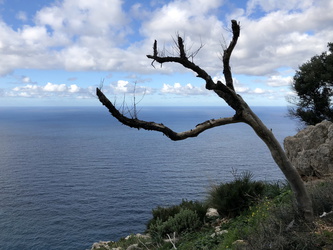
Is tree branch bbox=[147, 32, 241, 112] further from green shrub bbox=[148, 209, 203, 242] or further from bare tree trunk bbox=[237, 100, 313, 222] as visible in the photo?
green shrub bbox=[148, 209, 203, 242]

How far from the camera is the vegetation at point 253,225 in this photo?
621 cm

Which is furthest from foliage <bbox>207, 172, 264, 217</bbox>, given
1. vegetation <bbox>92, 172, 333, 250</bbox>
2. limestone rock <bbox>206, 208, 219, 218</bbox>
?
limestone rock <bbox>206, 208, 219, 218</bbox>

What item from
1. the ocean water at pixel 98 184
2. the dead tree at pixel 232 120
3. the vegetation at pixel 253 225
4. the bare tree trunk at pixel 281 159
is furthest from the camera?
the ocean water at pixel 98 184

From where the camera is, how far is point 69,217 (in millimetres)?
34375

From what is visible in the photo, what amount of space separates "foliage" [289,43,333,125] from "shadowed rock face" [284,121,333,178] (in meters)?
9.65

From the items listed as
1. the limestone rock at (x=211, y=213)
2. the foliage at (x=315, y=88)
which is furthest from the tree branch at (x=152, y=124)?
the foliage at (x=315, y=88)

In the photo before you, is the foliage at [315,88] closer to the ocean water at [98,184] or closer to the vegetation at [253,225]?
the ocean water at [98,184]

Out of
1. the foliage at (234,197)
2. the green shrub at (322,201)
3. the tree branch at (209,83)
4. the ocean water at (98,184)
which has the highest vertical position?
the tree branch at (209,83)

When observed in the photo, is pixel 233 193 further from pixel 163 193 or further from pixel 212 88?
pixel 163 193

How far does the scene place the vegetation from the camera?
20.4 ft

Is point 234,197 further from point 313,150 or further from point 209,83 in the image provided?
point 209,83

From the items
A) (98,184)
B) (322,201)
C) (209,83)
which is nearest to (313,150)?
(322,201)

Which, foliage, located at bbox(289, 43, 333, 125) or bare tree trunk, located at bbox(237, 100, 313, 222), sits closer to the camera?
bare tree trunk, located at bbox(237, 100, 313, 222)

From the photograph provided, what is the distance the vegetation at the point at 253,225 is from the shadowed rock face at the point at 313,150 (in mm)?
3371
